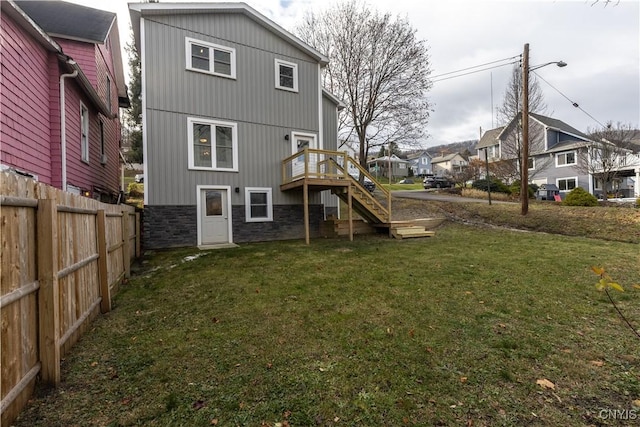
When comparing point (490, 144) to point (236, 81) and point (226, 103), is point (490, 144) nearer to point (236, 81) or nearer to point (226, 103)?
point (236, 81)

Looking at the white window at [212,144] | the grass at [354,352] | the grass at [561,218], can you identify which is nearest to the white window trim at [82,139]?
the white window at [212,144]

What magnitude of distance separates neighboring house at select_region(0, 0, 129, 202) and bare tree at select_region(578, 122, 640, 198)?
1032 inches

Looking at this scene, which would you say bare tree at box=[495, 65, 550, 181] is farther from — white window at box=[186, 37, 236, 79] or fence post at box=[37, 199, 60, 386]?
fence post at box=[37, 199, 60, 386]

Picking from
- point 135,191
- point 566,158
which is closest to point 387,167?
point 566,158

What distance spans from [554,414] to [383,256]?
5.56 m

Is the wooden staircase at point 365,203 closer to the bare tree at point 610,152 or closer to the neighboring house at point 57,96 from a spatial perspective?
the neighboring house at point 57,96

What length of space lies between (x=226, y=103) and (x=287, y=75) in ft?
9.30

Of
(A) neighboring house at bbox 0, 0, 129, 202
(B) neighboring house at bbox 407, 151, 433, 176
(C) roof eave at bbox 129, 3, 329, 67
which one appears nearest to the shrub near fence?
(A) neighboring house at bbox 0, 0, 129, 202

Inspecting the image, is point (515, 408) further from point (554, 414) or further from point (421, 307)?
point (421, 307)

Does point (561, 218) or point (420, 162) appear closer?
point (561, 218)

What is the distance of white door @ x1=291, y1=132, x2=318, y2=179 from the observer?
11.2 meters

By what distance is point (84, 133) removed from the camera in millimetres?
9125

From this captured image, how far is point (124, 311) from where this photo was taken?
14.2 feet

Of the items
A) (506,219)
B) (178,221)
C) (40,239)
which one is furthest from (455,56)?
(40,239)
